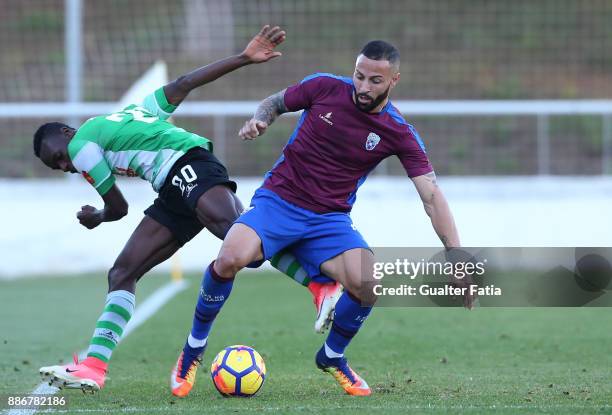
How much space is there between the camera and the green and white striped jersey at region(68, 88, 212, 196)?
257 inches

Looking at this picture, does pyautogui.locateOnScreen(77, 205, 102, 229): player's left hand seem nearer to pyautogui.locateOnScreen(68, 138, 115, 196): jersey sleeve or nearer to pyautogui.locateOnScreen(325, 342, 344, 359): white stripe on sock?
pyautogui.locateOnScreen(68, 138, 115, 196): jersey sleeve

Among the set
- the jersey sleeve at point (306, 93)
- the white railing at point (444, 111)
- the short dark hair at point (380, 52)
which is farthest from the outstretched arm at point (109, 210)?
the white railing at point (444, 111)

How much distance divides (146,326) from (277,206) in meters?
3.81

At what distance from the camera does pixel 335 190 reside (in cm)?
653

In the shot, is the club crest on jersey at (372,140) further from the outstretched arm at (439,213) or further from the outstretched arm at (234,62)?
the outstretched arm at (234,62)

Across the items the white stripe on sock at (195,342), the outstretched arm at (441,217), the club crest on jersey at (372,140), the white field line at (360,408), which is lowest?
the white stripe on sock at (195,342)

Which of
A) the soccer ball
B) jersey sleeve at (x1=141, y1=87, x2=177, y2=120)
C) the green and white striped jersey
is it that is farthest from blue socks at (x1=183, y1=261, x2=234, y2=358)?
jersey sleeve at (x1=141, y1=87, x2=177, y2=120)

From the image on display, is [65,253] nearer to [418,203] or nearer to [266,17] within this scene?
[418,203]

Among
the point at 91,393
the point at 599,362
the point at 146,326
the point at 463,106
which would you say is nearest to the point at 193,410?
the point at 91,393

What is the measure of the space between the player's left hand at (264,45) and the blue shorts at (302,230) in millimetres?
930

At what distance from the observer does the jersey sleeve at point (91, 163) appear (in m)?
A: 6.49

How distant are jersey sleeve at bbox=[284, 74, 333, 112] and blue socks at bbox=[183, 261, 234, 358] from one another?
108 centimetres

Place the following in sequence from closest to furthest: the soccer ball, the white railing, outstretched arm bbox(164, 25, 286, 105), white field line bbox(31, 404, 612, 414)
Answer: white field line bbox(31, 404, 612, 414) < the soccer ball < outstretched arm bbox(164, 25, 286, 105) < the white railing

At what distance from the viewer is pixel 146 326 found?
32.5 feet
